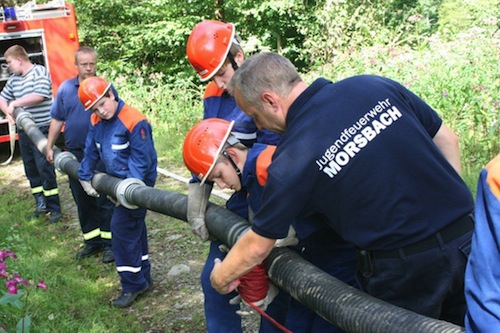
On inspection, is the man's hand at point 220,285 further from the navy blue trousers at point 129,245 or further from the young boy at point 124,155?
the navy blue trousers at point 129,245

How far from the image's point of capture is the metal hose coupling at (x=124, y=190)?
13.3ft

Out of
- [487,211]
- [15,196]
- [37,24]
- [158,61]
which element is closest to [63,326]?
[487,211]

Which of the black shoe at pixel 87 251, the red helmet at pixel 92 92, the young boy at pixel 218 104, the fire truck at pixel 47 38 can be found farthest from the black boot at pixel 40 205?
the young boy at pixel 218 104

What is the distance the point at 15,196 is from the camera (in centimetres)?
853

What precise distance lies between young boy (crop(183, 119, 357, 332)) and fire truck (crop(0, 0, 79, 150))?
8.71 meters

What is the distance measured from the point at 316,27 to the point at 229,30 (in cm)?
1252

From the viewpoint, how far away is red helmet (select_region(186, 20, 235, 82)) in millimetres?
3281

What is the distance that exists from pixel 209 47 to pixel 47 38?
846cm

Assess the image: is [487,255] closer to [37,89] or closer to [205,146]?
[205,146]

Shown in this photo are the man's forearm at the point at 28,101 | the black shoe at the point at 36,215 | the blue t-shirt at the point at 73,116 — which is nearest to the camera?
the blue t-shirt at the point at 73,116

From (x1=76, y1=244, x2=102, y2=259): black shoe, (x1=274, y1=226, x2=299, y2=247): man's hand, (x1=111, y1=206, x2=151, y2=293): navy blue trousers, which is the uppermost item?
(x1=274, y1=226, x2=299, y2=247): man's hand

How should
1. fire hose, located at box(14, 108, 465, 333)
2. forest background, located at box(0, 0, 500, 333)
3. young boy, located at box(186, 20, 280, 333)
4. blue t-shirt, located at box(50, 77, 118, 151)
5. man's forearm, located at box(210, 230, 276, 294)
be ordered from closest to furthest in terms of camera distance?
fire hose, located at box(14, 108, 465, 333)
man's forearm, located at box(210, 230, 276, 294)
young boy, located at box(186, 20, 280, 333)
forest background, located at box(0, 0, 500, 333)
blue t-shirt, located at box(50, 77, 118, 151)

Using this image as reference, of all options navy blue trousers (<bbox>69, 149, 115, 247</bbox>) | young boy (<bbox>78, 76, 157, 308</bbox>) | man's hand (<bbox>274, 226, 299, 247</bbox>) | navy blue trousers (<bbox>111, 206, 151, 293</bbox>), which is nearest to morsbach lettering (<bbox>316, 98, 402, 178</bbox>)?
man's hand (<bbox>274, 226, 299, 247</bbox>)

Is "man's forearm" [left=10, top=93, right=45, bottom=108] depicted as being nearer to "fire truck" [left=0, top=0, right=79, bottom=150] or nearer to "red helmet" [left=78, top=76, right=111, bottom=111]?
"red helmet" [left=78, top=76, right=111, bottom=111]
